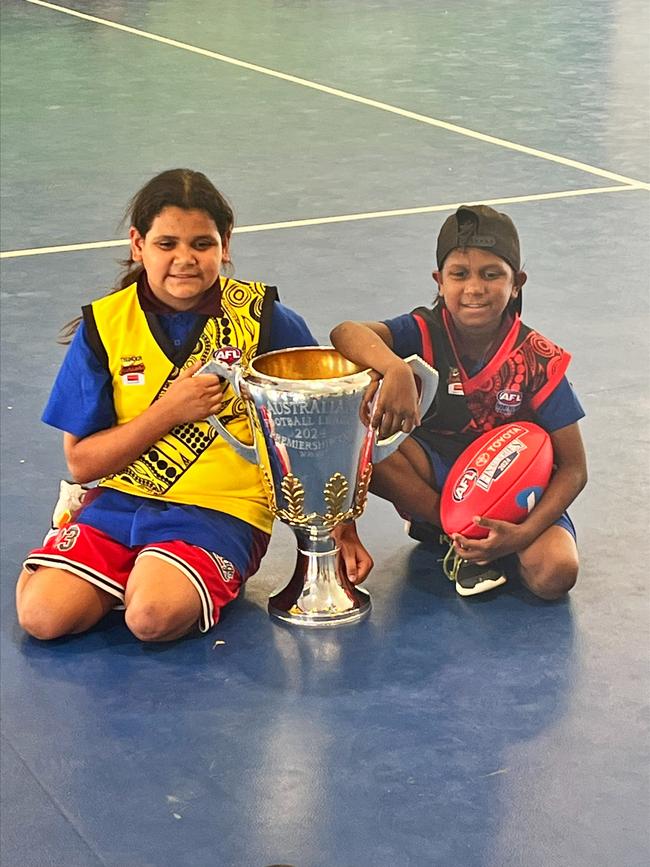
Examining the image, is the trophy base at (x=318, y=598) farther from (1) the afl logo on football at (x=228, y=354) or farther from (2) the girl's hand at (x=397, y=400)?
(1) the afl logo on football at (x=228, y=354)

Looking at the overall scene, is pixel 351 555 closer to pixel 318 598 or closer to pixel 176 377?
pixel 318 598

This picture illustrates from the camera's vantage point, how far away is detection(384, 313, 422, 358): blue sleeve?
306 cm

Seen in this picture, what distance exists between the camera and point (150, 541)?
9.76ft

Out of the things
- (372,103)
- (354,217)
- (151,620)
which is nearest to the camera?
(151,620)

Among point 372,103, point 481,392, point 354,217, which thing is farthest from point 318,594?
point 372,103

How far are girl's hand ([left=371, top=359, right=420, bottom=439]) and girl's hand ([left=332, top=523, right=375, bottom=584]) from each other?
0.23m

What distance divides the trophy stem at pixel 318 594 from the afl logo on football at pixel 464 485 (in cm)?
25

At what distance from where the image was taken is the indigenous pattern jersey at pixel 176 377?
3000mm

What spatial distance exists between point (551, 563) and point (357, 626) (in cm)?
39

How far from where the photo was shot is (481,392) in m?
Result: 3.05

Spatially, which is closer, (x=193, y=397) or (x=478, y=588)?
(x=193, y=397)

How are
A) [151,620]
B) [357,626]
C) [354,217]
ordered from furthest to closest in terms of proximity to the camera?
[354,217], [357,626], [151,620]

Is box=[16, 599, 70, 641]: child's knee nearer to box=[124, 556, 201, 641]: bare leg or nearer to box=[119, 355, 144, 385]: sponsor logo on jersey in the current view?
box=[124, 556, 201, 641]: bare leg

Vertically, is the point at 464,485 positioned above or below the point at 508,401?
below
